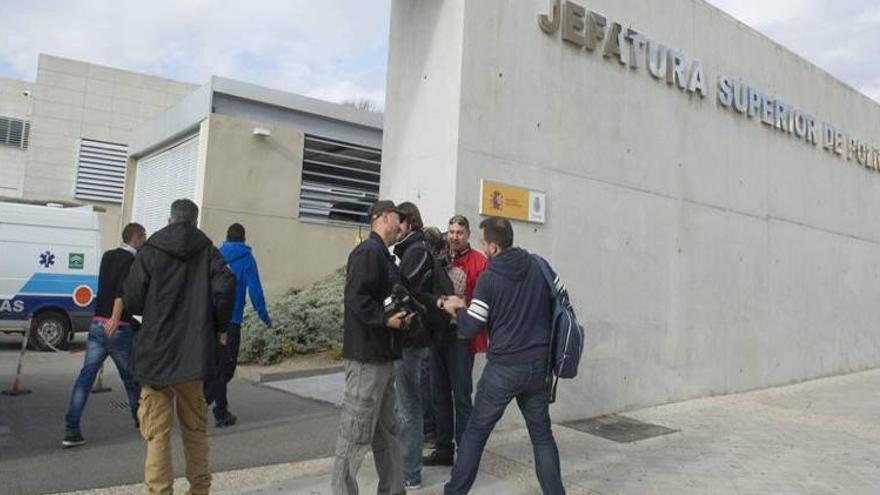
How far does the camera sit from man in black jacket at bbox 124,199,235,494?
3787 millimetres

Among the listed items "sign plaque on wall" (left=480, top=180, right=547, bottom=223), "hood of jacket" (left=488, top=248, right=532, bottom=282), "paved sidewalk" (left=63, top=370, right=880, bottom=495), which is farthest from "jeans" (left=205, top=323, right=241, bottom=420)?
"hood of jacket" (left=488, top=248, right=532, bottom=282)

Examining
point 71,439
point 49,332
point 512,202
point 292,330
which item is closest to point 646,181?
point 512,202

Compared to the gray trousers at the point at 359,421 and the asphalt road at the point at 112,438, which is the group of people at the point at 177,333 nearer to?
the gray trousers at the point at 359,421

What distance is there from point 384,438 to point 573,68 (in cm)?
477

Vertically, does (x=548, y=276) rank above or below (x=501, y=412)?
above

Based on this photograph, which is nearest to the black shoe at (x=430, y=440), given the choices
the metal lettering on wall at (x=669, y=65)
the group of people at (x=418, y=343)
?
the group of people at (x=418, y=343)

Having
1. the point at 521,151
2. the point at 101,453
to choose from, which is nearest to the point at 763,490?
the point at 521,151

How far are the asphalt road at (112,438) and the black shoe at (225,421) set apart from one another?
0.26 ft

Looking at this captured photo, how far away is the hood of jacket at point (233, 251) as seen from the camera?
21.0 ft

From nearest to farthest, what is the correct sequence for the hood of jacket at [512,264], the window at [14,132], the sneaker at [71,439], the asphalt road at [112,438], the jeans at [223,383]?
the hood of jacket at [512,264], the asphalt road at [112,438], the sneaker at [71,439], the jeans at [223,383], the window at [14,132]

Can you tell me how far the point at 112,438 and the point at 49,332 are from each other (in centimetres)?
726

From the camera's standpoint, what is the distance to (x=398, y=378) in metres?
4.59

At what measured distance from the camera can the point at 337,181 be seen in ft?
49.6

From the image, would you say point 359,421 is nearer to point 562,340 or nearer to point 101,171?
point 562,340
